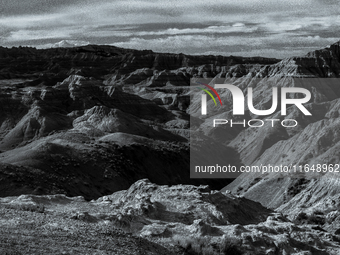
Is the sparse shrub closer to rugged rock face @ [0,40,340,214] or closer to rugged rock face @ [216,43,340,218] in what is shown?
rugged rock face @ [216,43,340,218]

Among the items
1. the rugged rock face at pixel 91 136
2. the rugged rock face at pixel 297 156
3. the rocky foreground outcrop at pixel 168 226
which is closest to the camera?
the rocky foreground outcrop at pixel 168 226

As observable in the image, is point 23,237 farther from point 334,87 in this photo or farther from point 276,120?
point 334,87

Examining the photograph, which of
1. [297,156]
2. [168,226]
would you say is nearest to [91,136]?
[297,156]

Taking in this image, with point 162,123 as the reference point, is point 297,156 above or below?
below

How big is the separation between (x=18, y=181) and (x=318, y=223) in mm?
27678

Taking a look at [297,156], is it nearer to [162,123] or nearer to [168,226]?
[168,226]

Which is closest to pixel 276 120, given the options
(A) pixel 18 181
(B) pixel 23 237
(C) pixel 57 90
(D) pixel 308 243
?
(C) pixel 57 90

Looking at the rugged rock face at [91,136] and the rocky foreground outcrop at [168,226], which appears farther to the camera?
the rugged rock face at [91,136]

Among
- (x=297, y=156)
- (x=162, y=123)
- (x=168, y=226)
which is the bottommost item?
(x=297, y=156)

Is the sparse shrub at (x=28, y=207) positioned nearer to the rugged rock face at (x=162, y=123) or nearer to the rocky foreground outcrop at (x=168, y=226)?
the rocky foreground outcrop at (x=168, y=226)

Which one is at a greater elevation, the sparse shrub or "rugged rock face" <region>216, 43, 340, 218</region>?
the sparse shrub

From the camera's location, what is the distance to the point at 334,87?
12794cm

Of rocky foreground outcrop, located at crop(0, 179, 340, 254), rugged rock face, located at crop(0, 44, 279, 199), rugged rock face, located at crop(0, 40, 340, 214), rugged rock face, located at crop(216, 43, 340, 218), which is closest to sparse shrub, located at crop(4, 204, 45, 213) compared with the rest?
rocky foreground outcrop, located at crop(0, 179, 340, 254)

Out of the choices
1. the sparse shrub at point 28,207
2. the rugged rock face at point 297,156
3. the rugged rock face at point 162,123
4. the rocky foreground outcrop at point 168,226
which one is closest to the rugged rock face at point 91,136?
the rugged rock face at point 162,123
